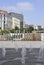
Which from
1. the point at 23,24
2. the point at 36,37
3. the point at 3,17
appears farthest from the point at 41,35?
the point at 23,24

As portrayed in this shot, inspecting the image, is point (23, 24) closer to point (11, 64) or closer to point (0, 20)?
point (0, 20)

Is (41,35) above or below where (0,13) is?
below

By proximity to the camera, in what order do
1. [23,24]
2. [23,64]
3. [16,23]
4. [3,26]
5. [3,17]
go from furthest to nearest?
[23,24] → [16,23] → [3,17] → [3,26] → [23,64]

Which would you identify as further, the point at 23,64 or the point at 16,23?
the point at 16,23

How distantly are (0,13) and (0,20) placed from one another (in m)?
10.6

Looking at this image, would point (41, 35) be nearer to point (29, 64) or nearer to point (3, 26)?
point (29, 64)

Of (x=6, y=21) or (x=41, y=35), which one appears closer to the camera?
(x=41, y=35)

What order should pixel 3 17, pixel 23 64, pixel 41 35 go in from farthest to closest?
1. pixel 3 17
2. pixel 41 35
3. pixel 23 64

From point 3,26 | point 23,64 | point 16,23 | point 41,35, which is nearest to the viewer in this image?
point 23,64

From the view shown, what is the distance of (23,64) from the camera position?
884 centimetres

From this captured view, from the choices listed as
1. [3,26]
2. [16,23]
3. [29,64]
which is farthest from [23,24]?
[29,64]

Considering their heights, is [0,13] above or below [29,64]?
above

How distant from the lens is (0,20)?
387 ft

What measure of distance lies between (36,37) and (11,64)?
48570 mm
